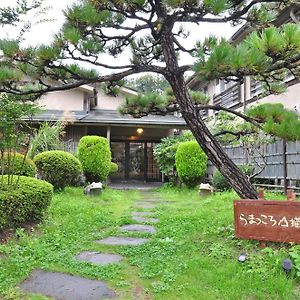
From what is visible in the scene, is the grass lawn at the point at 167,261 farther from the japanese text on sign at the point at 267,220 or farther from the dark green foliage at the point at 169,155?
the dark green foliage at the point at 169,155

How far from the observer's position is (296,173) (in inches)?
317

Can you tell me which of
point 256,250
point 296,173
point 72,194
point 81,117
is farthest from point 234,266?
point 81,117

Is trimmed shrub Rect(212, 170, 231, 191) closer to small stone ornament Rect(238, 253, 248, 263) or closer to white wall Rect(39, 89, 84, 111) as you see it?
small stone ornament Rect(238, 253, 248, 263)

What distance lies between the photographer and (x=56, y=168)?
9.13 meters

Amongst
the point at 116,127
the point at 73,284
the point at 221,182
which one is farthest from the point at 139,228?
the point at 116,127

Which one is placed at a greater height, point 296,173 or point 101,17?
point 101,17

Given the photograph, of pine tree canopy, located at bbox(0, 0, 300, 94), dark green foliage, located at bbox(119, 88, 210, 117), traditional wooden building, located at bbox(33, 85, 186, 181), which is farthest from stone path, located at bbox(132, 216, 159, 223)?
traditional wooden building, located at bbox(33, 85, 186, 181)

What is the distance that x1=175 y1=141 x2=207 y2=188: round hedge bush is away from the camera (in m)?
11.7

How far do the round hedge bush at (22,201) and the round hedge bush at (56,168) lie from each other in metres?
3.60

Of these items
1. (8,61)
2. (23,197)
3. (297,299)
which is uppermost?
(8,61)

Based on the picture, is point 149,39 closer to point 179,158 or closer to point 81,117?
point 179,158

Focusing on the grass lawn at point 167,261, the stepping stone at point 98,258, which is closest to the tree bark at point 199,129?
the grass lawn at point 167,261

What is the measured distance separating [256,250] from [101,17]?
301 centimetres

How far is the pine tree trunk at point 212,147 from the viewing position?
4.50 m
